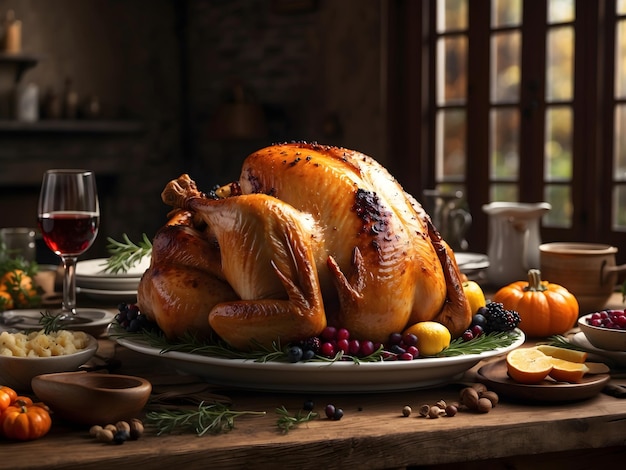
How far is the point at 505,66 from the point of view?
17.1 feet

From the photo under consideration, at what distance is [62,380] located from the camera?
1108 millimetres

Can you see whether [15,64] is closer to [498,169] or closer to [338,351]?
[498,169]

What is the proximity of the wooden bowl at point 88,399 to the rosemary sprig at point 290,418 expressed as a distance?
0.18 metres

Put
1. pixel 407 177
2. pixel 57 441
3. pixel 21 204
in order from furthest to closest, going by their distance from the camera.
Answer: pixel 21 204 < pixel 407 177 < pixel 57 441

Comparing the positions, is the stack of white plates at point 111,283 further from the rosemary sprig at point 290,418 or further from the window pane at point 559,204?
the window pane at point 559,204

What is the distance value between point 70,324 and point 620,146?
12.5 feet

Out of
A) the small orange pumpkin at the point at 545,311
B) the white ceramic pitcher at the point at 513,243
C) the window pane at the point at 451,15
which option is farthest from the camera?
the window pane at the point at 451,15

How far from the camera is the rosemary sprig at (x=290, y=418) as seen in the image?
1082 mm

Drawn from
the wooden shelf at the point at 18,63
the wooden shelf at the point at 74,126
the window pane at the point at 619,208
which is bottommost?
the window pane at the point at 619,208

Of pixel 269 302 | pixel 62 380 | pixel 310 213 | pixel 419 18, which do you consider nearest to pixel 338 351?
pixel 269 302

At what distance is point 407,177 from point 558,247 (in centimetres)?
380

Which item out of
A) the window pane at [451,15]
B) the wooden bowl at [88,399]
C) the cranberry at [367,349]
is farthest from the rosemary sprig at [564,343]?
the window pane at [451,15]

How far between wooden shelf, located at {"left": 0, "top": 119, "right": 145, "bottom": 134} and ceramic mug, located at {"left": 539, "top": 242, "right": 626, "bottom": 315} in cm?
486

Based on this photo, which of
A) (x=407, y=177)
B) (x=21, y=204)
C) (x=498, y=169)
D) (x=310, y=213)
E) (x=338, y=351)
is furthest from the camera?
(x=21, y=204)
